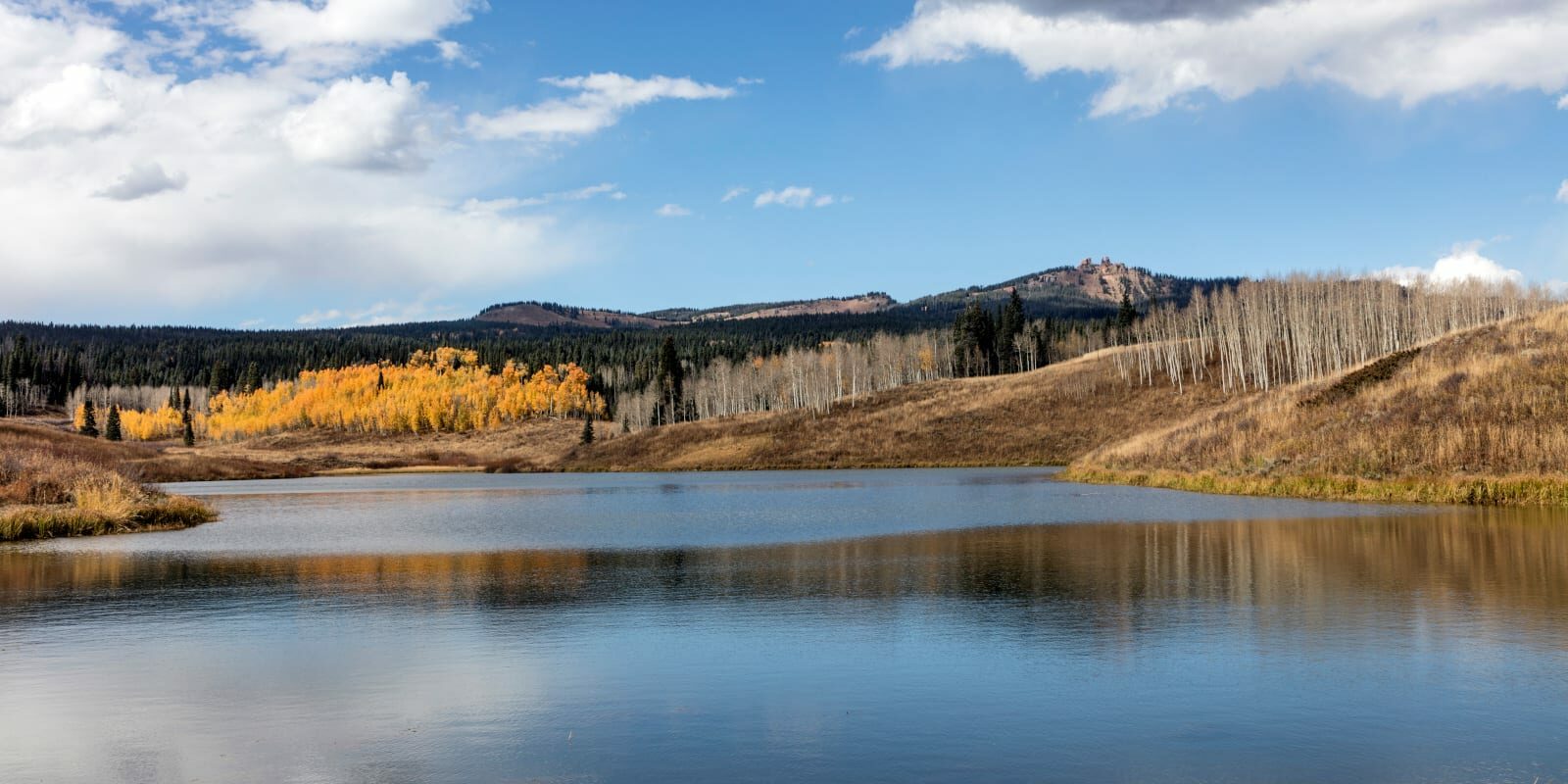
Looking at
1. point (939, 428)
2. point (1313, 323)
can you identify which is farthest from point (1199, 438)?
point (1313, 323)

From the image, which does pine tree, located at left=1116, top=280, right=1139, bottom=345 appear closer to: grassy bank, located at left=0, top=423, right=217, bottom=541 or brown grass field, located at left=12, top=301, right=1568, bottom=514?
brown grass field, located at left=12, top=301, right=1568, bottom=514

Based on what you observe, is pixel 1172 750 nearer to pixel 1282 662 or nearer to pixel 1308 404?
pixel 1282 662

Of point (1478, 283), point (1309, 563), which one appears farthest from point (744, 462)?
point (1309, 563)

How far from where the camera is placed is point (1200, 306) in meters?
134

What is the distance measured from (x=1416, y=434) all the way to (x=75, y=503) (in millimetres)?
55270

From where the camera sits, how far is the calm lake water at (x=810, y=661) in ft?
36.9

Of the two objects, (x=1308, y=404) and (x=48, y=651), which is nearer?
(x=48, y=651)

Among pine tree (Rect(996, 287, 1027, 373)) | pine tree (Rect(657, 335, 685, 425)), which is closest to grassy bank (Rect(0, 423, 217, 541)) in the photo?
pine tree (Rect(657, 335, 685, 425))

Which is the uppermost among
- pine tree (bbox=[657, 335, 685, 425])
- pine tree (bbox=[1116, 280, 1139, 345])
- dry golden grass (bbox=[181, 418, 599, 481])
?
pine tree (bbox=[1116, 280, 1139, 345])

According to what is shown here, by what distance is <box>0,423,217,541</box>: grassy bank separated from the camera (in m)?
38.3

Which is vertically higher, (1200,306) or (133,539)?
(1200,306)

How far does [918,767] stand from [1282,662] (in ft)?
23.4

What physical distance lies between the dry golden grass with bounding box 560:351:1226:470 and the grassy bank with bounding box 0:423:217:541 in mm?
72959

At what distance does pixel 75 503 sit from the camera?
42250 mm
